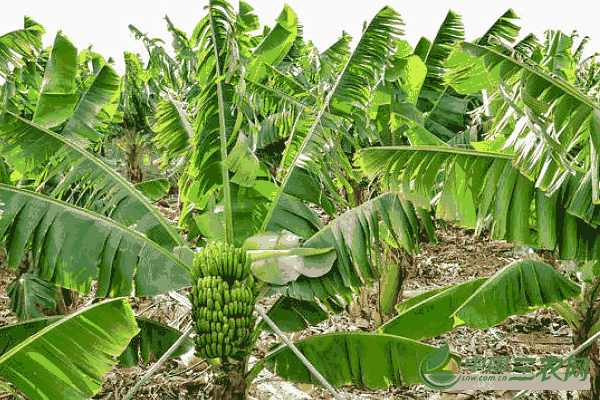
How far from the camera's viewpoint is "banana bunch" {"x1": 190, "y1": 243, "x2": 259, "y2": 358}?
9.96 feet

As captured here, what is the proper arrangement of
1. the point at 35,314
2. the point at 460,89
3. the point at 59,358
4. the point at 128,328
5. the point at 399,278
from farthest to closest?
the point at 399,278, the point at 35,314, the point at 460,89, the point at 128,328, the point at 59,358

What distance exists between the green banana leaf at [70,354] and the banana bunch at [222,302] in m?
0.52

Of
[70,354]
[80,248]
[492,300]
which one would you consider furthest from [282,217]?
[70,354]

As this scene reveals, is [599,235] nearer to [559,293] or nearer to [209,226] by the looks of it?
[559,293]

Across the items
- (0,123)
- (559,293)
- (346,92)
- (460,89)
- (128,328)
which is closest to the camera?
(128,328)

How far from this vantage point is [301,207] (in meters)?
3.94

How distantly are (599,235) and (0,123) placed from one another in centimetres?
496

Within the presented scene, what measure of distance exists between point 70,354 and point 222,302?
104 centimetres

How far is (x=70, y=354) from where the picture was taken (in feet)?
8.18

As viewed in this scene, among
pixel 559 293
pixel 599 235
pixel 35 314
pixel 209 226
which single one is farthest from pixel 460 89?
pixel 35 314

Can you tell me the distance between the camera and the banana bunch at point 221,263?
10.3 ft

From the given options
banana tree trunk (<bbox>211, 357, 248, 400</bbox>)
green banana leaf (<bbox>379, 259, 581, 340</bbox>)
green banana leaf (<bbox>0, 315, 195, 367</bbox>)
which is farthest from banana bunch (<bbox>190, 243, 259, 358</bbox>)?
green banana leaf (<bbox>379, 259, 581, 340</bbox>)

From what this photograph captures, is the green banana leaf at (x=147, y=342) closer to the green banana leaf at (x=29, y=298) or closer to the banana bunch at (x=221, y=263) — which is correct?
the banana bunch at (x=221, y=263)

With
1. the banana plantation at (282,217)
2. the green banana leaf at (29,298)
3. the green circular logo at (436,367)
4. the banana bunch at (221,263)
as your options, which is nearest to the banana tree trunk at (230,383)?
the banana plantation at (282,217)
